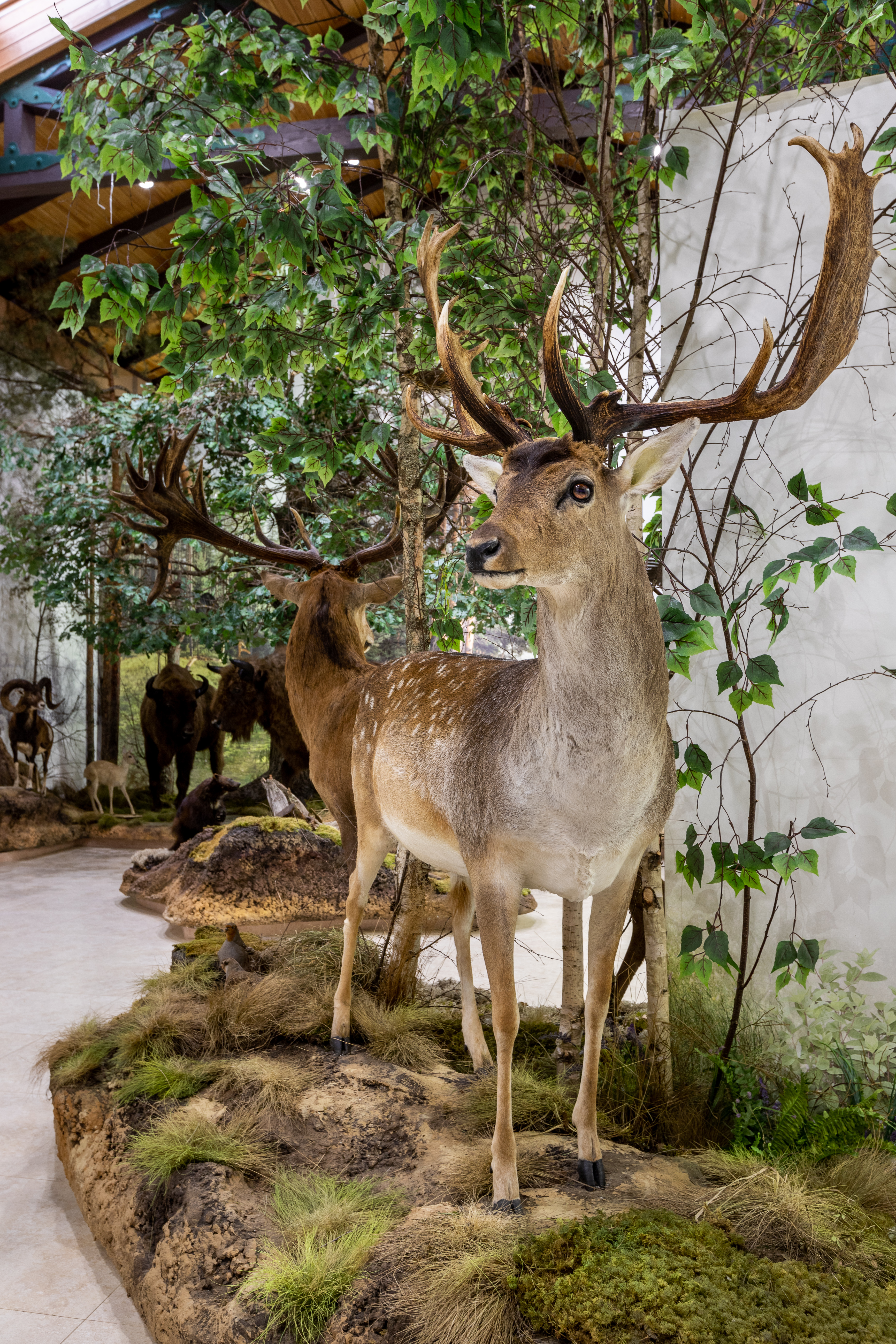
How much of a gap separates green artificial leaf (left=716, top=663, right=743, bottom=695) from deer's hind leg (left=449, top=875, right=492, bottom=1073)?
3.24ft

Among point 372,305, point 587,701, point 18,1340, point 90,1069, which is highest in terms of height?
point 372,305

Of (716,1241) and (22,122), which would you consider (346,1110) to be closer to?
(716,1241)

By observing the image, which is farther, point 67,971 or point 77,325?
point 67,971

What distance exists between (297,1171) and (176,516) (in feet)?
8.31

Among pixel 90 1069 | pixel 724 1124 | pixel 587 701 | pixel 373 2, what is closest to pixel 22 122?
pixel 373 2

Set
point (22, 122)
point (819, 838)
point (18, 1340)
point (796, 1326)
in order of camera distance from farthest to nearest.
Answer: point (22, 122)
point (819, 838)
point (18, 1340)
point (796, 1326)

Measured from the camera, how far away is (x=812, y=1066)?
8.18 feet

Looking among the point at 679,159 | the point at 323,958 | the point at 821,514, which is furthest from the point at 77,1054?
the point at 679,159

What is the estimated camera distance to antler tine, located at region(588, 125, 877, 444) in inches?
66.2

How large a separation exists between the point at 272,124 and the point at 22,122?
6.49 meters

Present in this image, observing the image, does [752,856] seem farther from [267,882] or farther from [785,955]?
[267,882]

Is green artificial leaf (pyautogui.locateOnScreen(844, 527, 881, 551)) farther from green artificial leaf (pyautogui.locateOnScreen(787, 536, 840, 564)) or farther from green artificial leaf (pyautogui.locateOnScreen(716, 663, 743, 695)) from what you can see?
green artificial leaf (pyautogui.locateOnScreen(716, 663, 743, 695))

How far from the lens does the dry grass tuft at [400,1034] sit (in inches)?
112

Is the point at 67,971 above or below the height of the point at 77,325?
below
